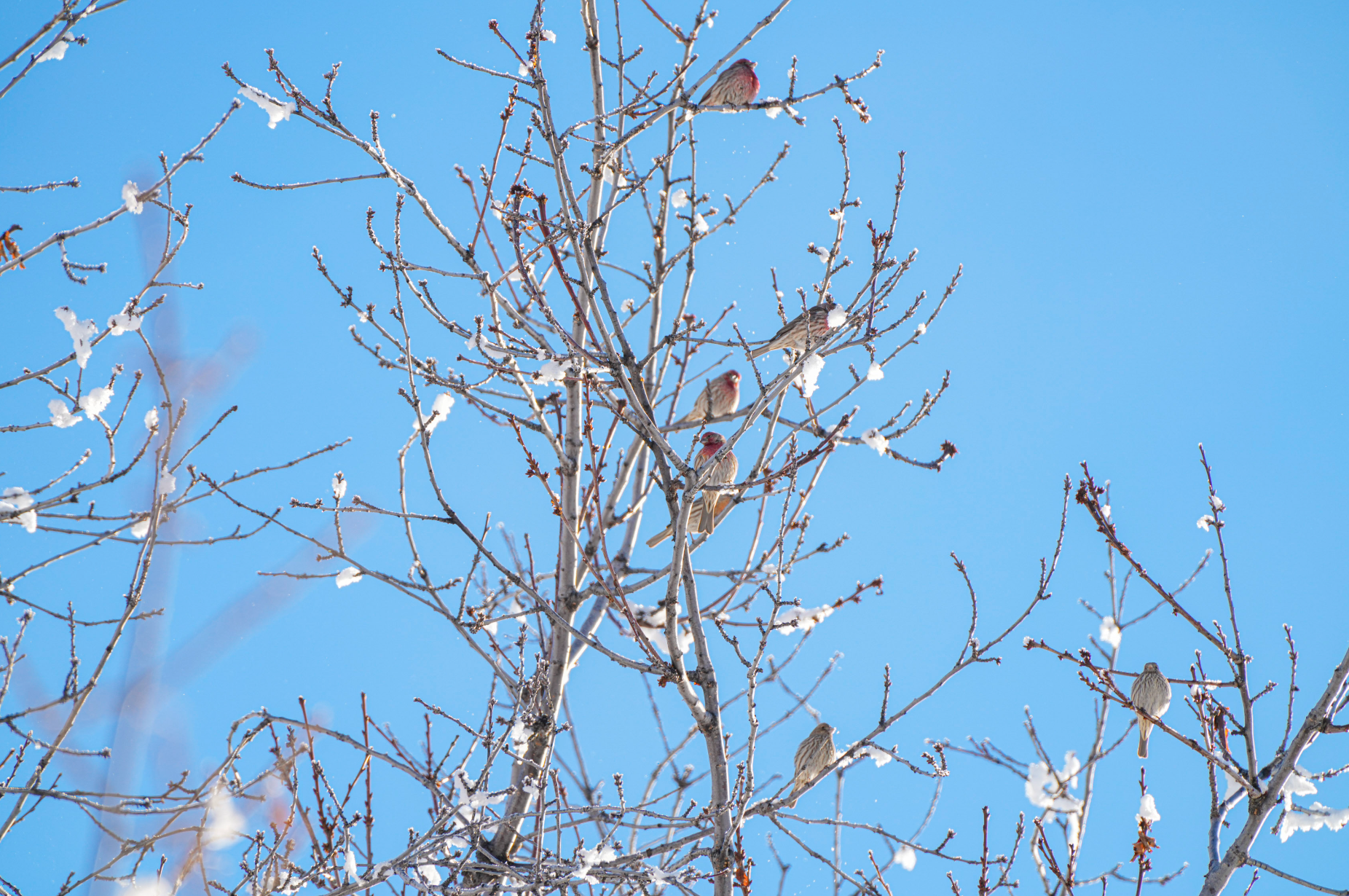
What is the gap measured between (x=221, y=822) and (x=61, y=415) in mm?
2442

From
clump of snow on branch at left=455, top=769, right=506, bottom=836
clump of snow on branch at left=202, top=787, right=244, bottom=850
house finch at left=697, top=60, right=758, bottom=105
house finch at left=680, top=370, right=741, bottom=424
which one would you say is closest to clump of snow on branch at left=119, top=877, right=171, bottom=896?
clump of snow on branch at left=202, top=787, right=244, bottom=850

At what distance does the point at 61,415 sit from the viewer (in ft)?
15.1

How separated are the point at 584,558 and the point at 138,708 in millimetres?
1754

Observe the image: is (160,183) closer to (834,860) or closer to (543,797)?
(543,797)

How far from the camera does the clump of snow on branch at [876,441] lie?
13.0 ft

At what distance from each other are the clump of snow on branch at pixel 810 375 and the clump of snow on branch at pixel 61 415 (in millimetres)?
3406

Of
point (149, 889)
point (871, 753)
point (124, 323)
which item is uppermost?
point (124, 323)

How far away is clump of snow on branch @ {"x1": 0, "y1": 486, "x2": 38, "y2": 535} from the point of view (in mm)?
4105

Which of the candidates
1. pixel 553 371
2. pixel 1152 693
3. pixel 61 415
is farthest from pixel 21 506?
pixel 1152 693

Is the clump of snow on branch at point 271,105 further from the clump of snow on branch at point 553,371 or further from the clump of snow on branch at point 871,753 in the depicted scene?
the clump of snow on branch at point 871,753

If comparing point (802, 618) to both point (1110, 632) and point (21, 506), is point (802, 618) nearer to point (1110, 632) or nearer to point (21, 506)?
point (1110, 632)

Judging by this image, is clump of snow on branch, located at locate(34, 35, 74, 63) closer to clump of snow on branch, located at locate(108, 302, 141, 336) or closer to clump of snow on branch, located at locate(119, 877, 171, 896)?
clump of snow on branch, located at locate(108, 302, 141, 336)

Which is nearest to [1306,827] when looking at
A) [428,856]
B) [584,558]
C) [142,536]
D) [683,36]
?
[584,558]

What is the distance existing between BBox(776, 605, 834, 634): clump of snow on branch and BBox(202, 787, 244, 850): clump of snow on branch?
102 inches
